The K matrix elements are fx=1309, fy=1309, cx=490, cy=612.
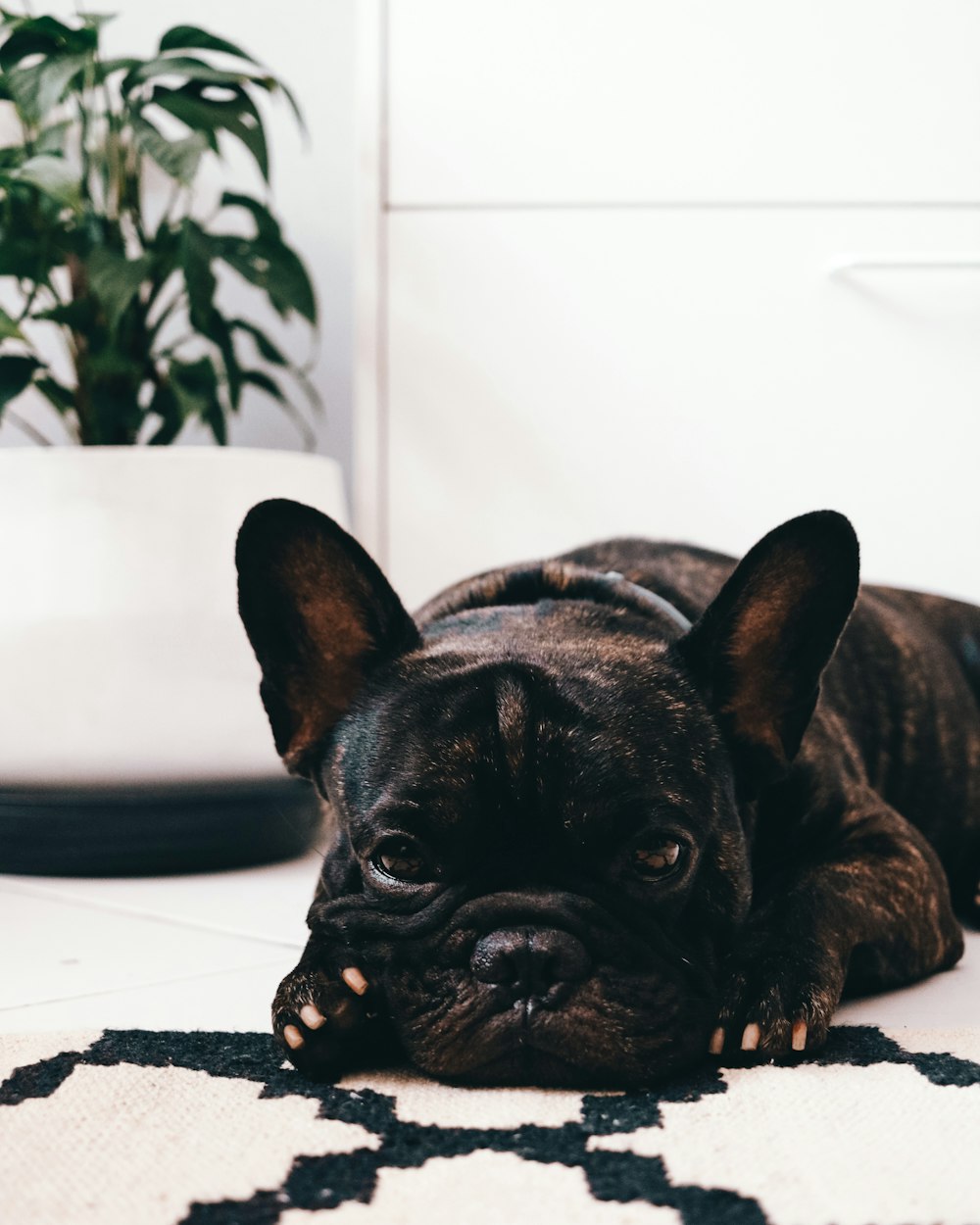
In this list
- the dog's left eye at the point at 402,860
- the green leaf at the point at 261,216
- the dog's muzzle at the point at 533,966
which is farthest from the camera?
the green leaf at the point at 261,216

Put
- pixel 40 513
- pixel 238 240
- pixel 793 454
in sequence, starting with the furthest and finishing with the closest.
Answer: pixel 793 454, pixel 238 240, pixel 40 513

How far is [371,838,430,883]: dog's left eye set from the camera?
3.14 feet

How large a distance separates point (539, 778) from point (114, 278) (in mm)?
1169

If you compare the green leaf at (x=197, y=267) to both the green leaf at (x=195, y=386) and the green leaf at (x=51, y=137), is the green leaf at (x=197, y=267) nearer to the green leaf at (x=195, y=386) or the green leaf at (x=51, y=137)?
the green leaf at (x=195, y=386)

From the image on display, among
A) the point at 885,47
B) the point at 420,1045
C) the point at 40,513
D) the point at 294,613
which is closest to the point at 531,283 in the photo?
the point at 885,47

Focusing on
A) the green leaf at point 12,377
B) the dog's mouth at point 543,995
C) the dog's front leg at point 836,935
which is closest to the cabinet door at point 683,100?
the green leaf at point 12,377

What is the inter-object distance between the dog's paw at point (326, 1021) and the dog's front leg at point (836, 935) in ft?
0.82

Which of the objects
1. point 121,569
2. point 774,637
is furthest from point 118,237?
point 774,637

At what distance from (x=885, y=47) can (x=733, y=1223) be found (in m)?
1.83

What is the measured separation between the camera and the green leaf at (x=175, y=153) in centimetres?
171

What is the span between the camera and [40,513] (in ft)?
5.70

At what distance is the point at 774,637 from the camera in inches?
42.1

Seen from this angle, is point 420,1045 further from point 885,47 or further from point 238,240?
point 885,47

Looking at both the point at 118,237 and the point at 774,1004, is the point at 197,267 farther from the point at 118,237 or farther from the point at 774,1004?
the point at 774,1004
